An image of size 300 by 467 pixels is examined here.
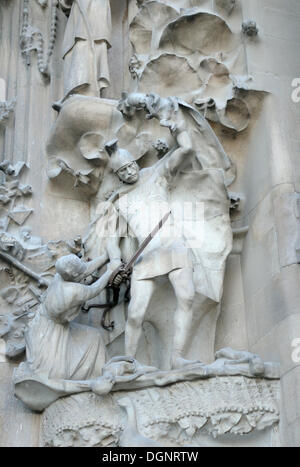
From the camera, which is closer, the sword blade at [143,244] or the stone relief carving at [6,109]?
the sword blade at [143,244]

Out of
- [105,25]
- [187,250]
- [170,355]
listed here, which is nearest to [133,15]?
[105,25]

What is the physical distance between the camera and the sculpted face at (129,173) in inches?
314

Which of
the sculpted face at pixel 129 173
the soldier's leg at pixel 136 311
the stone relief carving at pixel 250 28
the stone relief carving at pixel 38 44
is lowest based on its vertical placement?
the soldier's leg at pixel 136 311

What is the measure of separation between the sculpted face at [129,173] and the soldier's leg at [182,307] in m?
0.86

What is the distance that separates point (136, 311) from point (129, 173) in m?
1.09

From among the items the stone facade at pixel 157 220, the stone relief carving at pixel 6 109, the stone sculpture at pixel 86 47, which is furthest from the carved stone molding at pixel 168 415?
the stone relief carving at pixel 6 109

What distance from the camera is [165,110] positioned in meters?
8.02

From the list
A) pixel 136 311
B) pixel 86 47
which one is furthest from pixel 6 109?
pixel 136 311

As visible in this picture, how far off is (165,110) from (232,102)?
681mm

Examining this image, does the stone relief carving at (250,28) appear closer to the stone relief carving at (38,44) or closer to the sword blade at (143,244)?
the stone relief carving at (38,44)

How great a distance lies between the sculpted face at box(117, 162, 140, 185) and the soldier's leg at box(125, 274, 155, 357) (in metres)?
0.83

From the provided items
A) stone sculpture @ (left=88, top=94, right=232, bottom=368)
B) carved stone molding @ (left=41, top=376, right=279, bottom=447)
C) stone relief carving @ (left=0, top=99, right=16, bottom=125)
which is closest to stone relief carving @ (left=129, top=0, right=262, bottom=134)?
stone sculpture @ (left=88, top=94, right=232, bottom=368)

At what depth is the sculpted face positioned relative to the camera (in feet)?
26.2

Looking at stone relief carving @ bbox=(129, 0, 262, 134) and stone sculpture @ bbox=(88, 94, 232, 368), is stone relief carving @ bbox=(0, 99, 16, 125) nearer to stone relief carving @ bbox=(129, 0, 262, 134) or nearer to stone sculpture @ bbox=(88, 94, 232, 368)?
stone relief carving @ bbox=(129, 0, 262, 134)
